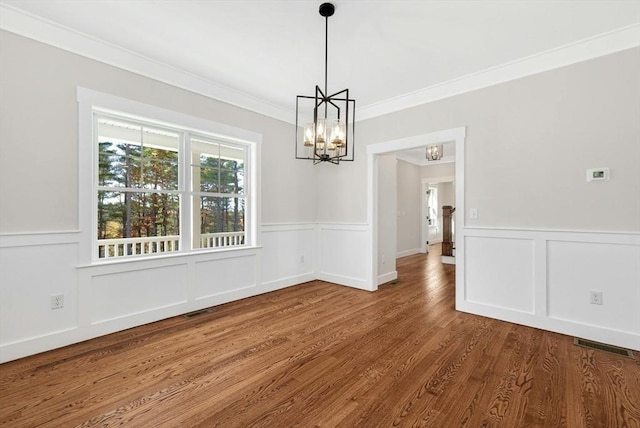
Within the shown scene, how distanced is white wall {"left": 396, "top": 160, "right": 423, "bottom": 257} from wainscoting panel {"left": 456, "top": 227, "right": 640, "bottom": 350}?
4.17 metres

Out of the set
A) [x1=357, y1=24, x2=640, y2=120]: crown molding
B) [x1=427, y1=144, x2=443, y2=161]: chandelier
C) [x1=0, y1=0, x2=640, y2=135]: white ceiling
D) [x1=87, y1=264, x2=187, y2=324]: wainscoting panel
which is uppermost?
[x1=0, y1=0, x2=640, y2=135]: white ceiling

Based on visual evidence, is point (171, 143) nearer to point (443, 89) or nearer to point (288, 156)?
point (288, 156)

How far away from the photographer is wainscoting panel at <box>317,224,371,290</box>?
4.49 meters

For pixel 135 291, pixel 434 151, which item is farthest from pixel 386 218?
pixel 135 291

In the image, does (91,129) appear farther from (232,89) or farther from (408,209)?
(408,209)

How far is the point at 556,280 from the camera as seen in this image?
2.92 m

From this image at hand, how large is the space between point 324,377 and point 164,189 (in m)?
2.71

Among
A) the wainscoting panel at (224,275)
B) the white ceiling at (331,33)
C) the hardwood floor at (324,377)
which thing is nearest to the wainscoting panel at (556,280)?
the hardwood floor at (324,377)

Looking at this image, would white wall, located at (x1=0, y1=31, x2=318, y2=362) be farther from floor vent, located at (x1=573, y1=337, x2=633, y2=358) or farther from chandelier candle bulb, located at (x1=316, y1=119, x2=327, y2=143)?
floor vent, located at (x1=573, y1=337, x2=633, y2=358)

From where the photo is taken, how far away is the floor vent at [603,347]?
2455 mm

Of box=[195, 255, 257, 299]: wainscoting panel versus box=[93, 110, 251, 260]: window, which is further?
box=[195, 255, 257, 299]: wainscoting panel

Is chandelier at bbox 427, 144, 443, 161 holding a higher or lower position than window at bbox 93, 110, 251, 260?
higher

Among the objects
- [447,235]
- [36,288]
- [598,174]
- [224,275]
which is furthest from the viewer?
[447,235]

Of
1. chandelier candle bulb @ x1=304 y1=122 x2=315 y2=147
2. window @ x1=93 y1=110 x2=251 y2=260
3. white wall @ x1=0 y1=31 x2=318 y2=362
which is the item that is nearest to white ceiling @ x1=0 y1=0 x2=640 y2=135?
white wall @ x1=0 y1=31 x2=318 y2=362
